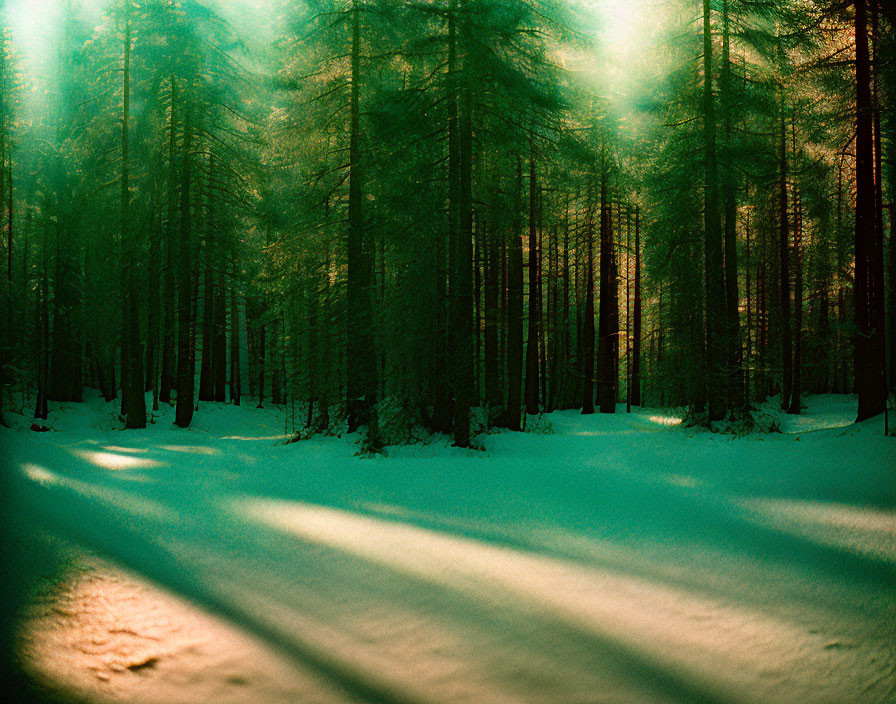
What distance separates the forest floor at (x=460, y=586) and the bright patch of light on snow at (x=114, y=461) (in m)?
0.69

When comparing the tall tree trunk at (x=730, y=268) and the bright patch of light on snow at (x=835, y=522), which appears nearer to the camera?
the bright patch of light on snow at (x=835, y=522)

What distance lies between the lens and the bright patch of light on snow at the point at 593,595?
2520 mm

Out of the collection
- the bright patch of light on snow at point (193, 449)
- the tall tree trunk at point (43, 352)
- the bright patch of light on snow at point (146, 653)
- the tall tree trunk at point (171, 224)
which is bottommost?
the bright patch of light on snow at point (193, 449)

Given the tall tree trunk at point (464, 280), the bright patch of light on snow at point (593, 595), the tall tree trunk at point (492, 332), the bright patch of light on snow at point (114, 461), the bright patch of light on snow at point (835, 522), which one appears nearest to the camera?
the bright patch of light on snow at point (593, 595)

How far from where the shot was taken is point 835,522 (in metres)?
4.72

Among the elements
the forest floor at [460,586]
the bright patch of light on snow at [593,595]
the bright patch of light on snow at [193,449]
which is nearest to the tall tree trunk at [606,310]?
the forest floor at [460,586]

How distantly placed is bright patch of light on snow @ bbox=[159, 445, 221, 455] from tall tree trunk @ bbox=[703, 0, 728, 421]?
35.6ft

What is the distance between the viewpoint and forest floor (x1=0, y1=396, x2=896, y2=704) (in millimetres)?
2211

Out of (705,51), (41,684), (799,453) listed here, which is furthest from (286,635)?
(705,51)

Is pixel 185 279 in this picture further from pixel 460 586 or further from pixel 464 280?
pixel 460 586

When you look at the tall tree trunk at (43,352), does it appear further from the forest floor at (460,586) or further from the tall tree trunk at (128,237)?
the forest floor at (460,586)

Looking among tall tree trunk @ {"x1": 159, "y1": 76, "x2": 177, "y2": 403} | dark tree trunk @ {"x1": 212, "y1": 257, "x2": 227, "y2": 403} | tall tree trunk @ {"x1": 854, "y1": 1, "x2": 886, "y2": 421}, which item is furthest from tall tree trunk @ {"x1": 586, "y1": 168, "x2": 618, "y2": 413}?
dark tree trunk @ {"x1": 212, "y1": 257, "x2": 227, "y2": 403}

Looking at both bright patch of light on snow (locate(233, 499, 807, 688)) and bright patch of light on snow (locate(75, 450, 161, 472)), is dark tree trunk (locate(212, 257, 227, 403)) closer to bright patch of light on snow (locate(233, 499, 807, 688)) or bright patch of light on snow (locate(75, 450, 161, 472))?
bright patch of light on snow (locate(75, 450, 161, 472))

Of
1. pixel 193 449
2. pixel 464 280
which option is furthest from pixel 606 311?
pixel 193 449
